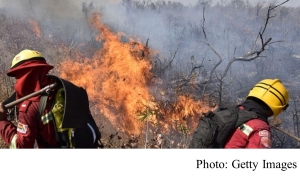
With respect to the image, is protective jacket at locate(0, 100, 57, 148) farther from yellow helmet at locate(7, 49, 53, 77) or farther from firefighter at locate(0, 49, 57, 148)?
yellow helmet at locate(7, 49, 53, 77)

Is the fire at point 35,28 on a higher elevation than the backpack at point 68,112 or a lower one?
higher

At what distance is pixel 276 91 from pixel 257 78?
5.16 metres

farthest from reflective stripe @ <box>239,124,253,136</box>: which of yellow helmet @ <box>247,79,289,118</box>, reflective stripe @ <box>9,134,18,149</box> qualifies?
reflective stripe @ <box>9,134,18,149</box>

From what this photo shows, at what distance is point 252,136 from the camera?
2.75 meters

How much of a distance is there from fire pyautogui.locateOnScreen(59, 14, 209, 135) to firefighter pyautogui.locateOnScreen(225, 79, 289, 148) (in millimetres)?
3511

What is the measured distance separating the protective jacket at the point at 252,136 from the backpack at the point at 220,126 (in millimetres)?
35

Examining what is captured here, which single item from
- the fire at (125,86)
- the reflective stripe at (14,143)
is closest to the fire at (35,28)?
the fire at (125,86)

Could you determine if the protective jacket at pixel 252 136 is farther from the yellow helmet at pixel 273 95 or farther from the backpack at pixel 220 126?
the yellow helmet at pixel 273 95

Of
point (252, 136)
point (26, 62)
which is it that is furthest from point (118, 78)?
point (252, 136)

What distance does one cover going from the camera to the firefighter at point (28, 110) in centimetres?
279
